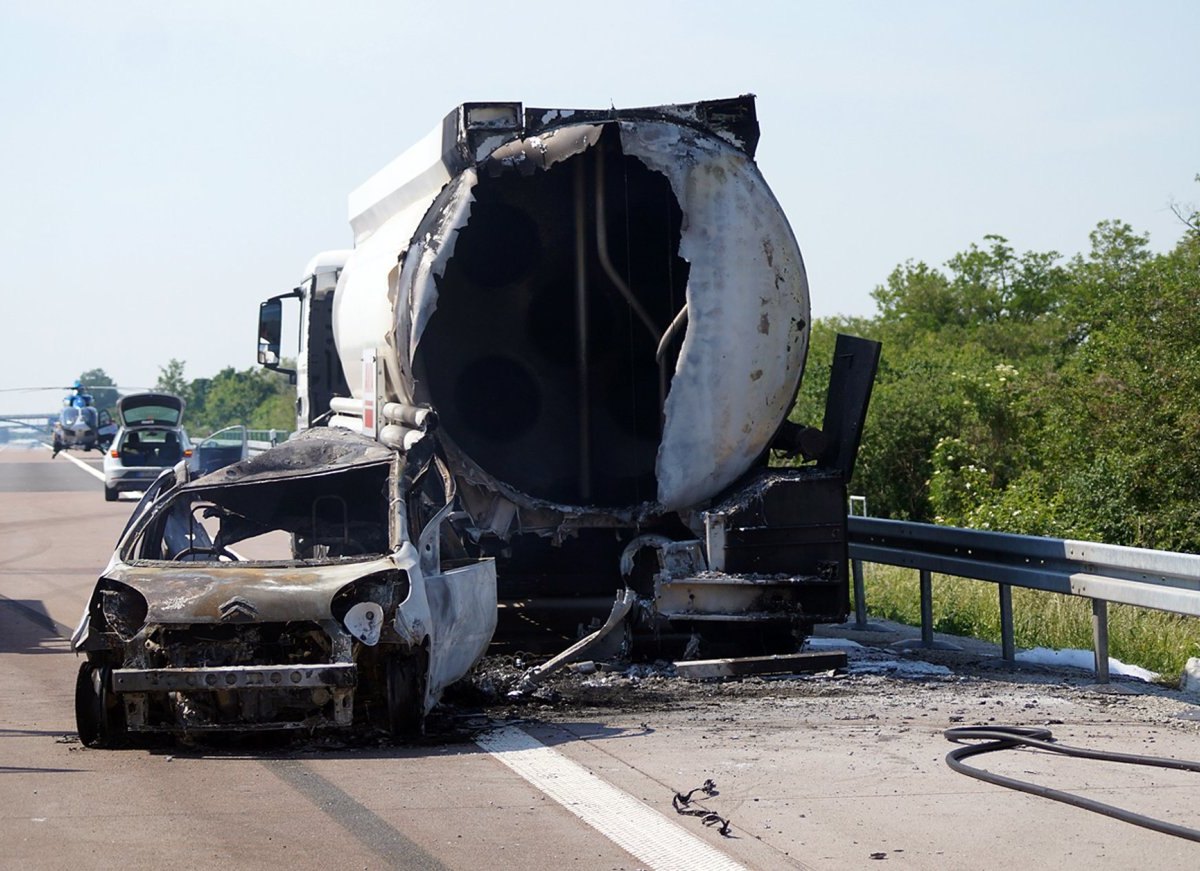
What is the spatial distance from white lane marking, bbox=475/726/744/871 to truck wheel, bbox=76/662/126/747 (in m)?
1.82

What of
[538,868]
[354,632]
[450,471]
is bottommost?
[538,868]

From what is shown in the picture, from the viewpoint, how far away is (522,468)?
1315 cm

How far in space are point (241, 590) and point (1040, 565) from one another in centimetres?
526

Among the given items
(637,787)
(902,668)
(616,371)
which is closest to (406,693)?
(637,787)

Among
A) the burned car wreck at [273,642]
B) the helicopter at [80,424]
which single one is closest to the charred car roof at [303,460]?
the burned car wreck at [273,642]

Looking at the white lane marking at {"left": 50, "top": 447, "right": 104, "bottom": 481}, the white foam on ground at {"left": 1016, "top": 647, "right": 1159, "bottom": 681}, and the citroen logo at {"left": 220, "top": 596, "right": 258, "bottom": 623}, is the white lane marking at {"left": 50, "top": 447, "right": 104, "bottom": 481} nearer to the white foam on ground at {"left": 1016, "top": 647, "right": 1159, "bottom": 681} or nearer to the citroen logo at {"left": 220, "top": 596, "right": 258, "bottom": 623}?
the white foam on ground at {"left": 1016, "top": 647, "right": 1159, "bottom": 681}

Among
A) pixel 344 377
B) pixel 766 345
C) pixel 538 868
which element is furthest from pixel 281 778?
pixel 344 377

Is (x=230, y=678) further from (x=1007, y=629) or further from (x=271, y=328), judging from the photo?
(x=271, y=328)

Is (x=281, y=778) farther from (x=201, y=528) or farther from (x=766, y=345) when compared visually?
(x=766, y=345)

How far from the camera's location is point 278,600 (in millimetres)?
8906

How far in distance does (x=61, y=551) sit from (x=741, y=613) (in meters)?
14.3

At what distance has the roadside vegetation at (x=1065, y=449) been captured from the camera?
15617 mm

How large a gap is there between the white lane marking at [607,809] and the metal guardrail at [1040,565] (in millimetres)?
3757

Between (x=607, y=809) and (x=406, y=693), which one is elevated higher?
(x=406, y=693)
